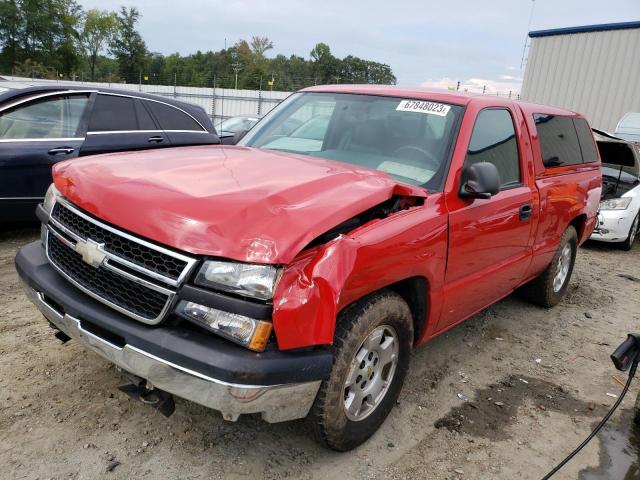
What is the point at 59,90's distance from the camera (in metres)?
5.49

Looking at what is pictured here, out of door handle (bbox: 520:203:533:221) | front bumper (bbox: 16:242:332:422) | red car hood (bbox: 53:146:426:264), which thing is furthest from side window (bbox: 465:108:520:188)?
front bumper (bbox: 16:242:332:422)

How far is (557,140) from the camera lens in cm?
446

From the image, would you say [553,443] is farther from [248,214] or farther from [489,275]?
[248,214]

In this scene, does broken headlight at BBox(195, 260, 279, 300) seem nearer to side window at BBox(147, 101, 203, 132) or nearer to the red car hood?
the red car hood

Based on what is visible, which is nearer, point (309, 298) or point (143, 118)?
point (309, 298)

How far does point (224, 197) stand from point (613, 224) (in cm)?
729

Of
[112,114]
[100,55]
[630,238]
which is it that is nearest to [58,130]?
[112,114]

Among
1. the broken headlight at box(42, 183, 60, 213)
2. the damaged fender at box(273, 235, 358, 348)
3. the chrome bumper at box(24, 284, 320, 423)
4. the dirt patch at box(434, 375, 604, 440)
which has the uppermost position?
the broken headlight at box(42, 183, 60, 213)

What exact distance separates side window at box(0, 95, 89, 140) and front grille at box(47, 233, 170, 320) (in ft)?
10.8

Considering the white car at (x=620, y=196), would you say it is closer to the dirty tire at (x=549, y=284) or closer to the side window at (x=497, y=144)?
the dirty tire at (x=549, y=284)

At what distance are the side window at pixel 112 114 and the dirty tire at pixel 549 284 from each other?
4.68 metres

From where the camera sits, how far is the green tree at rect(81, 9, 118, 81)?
7300 cm

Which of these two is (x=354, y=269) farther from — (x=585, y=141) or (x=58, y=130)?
(x=58, y=130)

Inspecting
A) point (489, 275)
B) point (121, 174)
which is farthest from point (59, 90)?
point (489, 275)
